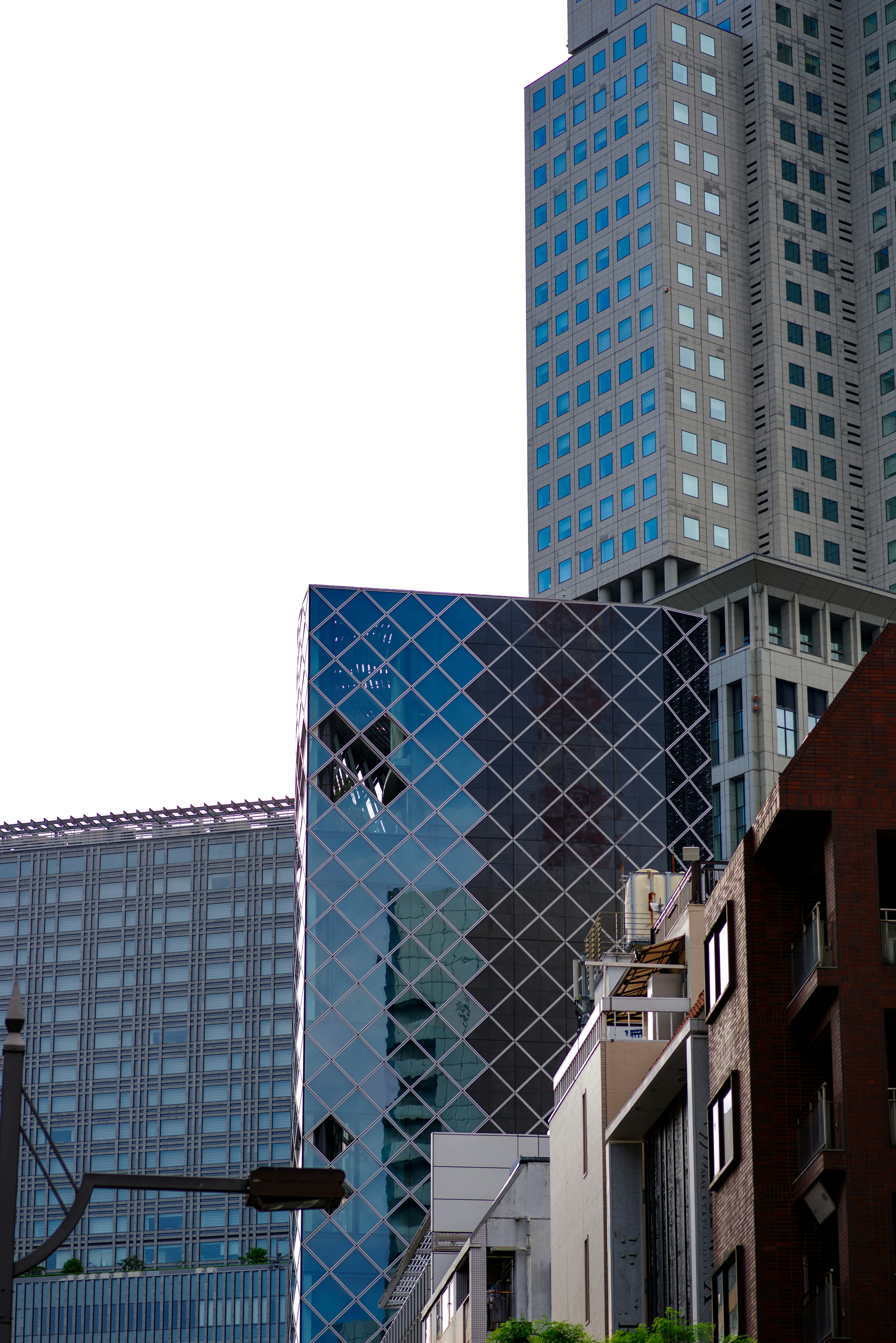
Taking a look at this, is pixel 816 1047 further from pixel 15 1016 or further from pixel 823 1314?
pixel 15 1016

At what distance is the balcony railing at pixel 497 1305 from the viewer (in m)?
74.6

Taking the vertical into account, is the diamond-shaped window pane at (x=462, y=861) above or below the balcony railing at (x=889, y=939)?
above

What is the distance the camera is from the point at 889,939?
43.5 metres

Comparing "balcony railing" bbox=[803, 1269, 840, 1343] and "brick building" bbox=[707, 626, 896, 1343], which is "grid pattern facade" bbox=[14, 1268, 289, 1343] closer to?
"brick building" bbox=[707, 626, 896, 1343]

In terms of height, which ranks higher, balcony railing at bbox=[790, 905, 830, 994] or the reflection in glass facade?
the reflection in glass facade

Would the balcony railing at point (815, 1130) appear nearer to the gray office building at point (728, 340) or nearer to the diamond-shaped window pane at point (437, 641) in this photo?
the diamond-shaped window pane at point (437, 641)

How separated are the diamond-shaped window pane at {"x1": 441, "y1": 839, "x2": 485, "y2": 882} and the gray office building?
38958mm

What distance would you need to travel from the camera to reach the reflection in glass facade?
118 m

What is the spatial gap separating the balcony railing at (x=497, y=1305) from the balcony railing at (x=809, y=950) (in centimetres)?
3252

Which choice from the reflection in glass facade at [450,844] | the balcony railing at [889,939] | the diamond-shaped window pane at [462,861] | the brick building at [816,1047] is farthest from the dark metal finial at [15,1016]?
the diamond-shaped window pane at [462,861]

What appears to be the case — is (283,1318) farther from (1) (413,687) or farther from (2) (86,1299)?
(1) (413,687)

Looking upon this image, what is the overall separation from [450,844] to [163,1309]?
280 ft

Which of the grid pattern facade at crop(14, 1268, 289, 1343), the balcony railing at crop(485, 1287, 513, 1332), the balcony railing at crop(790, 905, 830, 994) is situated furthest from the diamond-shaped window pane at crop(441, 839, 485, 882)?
the balcony railing at crop(790, 905, 830, 994)

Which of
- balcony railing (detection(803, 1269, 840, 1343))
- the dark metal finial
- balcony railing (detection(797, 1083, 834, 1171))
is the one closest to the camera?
the dark metal finial
